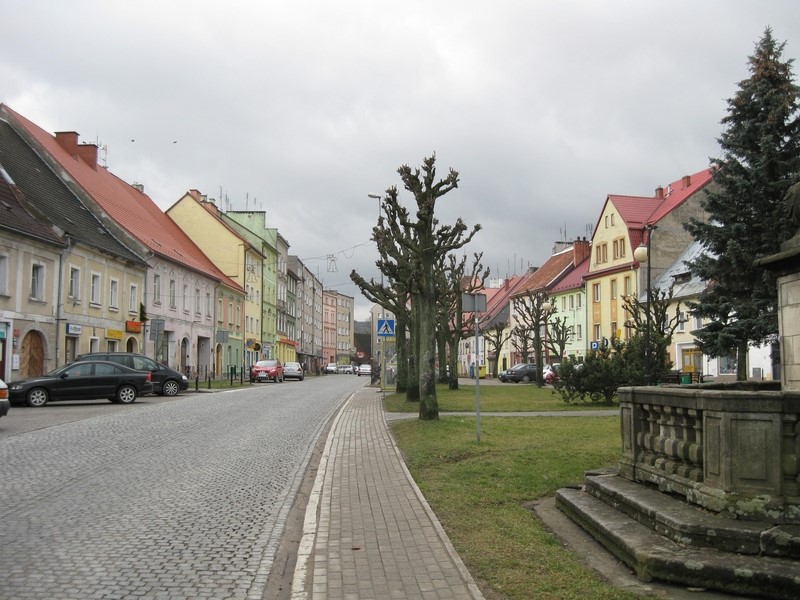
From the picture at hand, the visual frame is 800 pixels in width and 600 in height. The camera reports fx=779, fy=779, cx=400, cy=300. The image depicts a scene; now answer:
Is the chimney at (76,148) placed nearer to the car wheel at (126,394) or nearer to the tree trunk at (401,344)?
the car wheel at (126,394)

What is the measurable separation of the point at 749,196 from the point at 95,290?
2809 cm

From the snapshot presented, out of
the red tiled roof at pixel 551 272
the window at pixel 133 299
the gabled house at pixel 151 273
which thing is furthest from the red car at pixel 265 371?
the red tiled roof at pixel 551 272

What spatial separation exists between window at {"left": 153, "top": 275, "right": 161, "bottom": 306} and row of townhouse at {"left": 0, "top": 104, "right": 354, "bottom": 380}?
0.06 m

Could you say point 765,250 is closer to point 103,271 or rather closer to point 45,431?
point 45,431

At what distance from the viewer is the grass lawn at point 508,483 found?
5.54m

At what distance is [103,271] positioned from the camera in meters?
37.2

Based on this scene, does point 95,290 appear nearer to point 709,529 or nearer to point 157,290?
point 157,290

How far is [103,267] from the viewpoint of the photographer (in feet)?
122

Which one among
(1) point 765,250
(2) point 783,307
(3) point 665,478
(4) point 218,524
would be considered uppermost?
(1) point 765,250

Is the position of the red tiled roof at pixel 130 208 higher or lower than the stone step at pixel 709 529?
higher

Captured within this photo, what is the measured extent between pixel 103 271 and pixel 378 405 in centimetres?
1848

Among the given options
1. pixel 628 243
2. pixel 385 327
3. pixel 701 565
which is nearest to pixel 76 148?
pixel 385 327

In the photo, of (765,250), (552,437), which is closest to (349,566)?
(552,437)

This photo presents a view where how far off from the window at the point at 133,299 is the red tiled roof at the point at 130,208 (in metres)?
2.26
